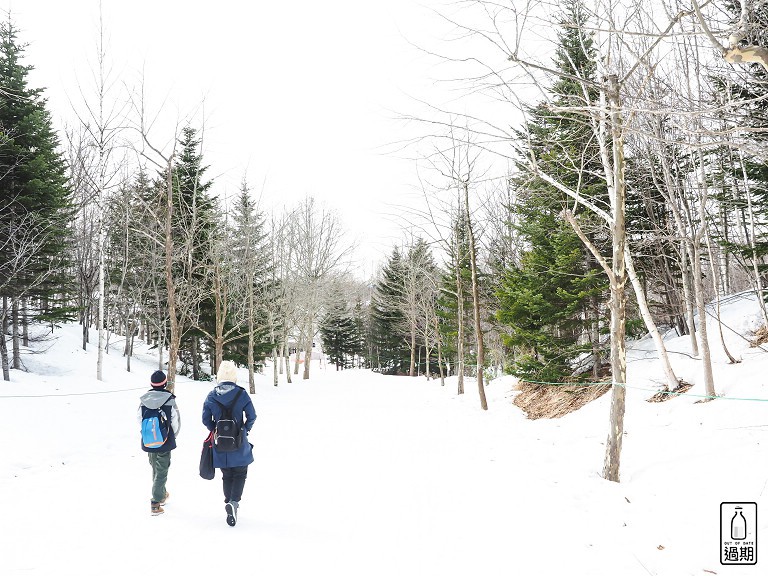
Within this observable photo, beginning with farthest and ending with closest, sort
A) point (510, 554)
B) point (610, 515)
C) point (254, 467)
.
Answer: point (254, 467), point (610, 515), point (510, 554)

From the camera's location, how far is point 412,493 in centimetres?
562

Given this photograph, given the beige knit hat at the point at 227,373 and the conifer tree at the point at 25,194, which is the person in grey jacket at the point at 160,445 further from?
the conifer tree at the point at 25,194

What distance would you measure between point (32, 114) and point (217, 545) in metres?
14.9

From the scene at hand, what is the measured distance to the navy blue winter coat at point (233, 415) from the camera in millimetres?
4570

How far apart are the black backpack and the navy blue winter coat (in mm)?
35

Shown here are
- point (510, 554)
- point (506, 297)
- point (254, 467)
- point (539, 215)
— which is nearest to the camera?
point (510, 554)

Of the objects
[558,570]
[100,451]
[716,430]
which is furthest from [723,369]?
[100,451]

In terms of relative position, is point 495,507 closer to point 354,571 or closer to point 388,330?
point 354,571

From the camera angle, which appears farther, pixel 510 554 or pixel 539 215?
pixel 539 215

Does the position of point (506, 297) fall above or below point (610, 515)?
above

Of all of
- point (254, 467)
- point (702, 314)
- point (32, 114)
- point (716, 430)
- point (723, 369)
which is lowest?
point (254, 467)

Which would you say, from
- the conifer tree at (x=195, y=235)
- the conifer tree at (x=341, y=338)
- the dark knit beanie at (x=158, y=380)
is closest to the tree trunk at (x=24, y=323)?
the conifer tree at (x=195, y=235)

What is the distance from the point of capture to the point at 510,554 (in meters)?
3.86

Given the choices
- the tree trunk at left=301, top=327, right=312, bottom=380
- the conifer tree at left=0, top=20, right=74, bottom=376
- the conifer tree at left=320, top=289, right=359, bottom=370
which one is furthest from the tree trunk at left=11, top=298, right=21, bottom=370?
the conifer tree at left=320, top=289, right=359, bottom=370
